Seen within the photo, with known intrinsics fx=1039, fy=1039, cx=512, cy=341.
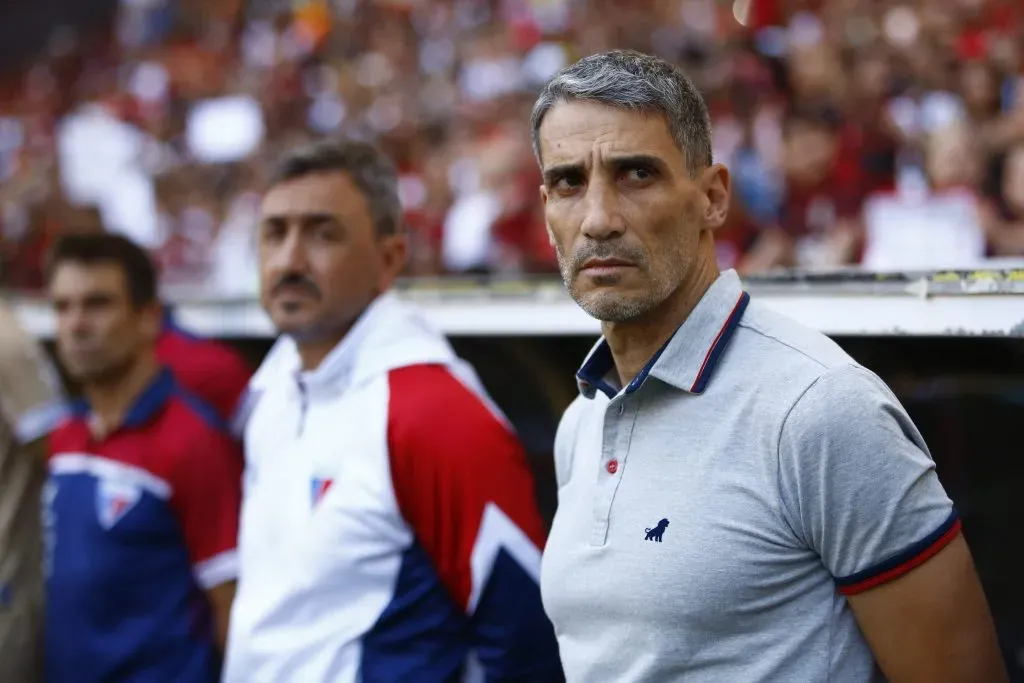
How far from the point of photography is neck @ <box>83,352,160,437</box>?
272 cm

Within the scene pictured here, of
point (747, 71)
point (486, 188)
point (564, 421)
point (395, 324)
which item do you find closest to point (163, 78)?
point (486, 188)

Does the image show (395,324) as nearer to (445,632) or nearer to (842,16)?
(445,632)

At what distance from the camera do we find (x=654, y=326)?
4.69ft

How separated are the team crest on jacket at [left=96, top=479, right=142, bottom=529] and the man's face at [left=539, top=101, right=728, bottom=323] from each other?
159cm

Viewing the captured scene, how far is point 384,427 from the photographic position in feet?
6.35

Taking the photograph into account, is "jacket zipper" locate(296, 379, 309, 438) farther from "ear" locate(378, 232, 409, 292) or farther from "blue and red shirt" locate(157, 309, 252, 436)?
"blue and red shirt" locate(157, 309, 252, 436)

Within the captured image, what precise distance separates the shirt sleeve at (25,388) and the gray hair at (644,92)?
5.82ft

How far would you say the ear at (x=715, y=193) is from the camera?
4.75ft

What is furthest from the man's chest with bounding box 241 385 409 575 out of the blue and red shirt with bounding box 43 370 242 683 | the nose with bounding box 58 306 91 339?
the nose with bounding box 58 306 91 339

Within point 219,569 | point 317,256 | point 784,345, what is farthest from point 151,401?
point 784,345

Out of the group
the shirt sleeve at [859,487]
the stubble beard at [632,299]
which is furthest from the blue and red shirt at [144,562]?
the shirt sleeve at [859,487]

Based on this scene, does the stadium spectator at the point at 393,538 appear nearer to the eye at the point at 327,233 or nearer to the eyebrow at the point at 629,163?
the eye at the point at 327,233

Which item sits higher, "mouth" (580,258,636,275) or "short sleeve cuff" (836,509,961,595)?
"mouth" (580,258,636,275)

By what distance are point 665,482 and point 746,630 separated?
0.20 meters
